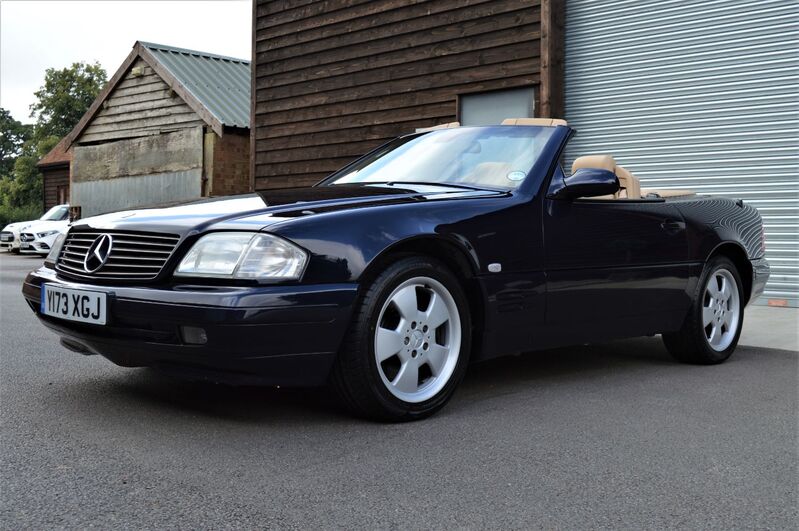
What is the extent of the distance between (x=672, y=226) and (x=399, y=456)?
2.63 meters

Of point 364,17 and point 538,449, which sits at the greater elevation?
point 364,17

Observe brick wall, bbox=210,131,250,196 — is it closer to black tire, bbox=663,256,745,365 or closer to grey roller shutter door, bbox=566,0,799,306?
grey roller shutter door, bbox=566,0,799,306

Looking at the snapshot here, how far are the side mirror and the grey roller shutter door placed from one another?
18.1 ft

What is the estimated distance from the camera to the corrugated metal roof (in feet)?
65.6

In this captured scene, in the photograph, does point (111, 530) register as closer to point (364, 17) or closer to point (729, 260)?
point (729, 260)

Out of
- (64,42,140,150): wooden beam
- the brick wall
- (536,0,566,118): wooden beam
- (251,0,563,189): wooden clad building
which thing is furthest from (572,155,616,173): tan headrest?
(64,42,140,150): wooden beam

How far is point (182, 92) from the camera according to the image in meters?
20.5

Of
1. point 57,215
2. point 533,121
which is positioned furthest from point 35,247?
point 533,121

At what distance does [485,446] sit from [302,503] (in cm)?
93

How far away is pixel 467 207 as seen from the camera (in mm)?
3932

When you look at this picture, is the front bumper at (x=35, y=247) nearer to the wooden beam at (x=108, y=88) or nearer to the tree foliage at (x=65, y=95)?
the wooden beam at (x=108, y=88)

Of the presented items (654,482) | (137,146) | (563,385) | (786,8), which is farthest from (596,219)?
(137,146)

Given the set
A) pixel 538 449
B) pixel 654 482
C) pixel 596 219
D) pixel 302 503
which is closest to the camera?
pixel 302 503

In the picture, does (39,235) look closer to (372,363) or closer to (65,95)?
(372,363)
